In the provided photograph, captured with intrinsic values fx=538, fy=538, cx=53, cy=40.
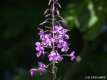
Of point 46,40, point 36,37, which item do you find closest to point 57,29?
point 46,40

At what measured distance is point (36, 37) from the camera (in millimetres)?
7113

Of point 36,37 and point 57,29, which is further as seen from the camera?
point 36,37

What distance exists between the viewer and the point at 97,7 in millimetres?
6430

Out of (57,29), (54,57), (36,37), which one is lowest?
(54,57)

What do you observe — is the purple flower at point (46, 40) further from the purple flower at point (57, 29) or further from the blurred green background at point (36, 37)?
the blurred green background at point (36, 37)

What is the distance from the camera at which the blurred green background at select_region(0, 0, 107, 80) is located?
21.2 feet

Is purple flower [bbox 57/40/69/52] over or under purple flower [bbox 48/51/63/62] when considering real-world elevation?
over

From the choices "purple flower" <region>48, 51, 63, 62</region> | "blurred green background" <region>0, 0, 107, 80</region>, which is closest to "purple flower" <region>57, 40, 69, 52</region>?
"purple flower" <region>48, 51, 63, 62</region>

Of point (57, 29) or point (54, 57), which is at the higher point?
point (57, 29)

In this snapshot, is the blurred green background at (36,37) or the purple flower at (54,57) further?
the blurred green background at (36,37)

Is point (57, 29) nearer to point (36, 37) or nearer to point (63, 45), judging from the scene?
point (63, 45)

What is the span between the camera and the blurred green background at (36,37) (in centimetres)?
646

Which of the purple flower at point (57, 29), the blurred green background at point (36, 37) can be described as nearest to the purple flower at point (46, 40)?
the purple flower at point (57, 29)

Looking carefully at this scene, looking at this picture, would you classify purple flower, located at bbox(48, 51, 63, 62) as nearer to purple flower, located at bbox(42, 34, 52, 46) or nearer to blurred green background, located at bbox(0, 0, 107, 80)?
purple flower, located at bbox(42, 34, 52, 46)
